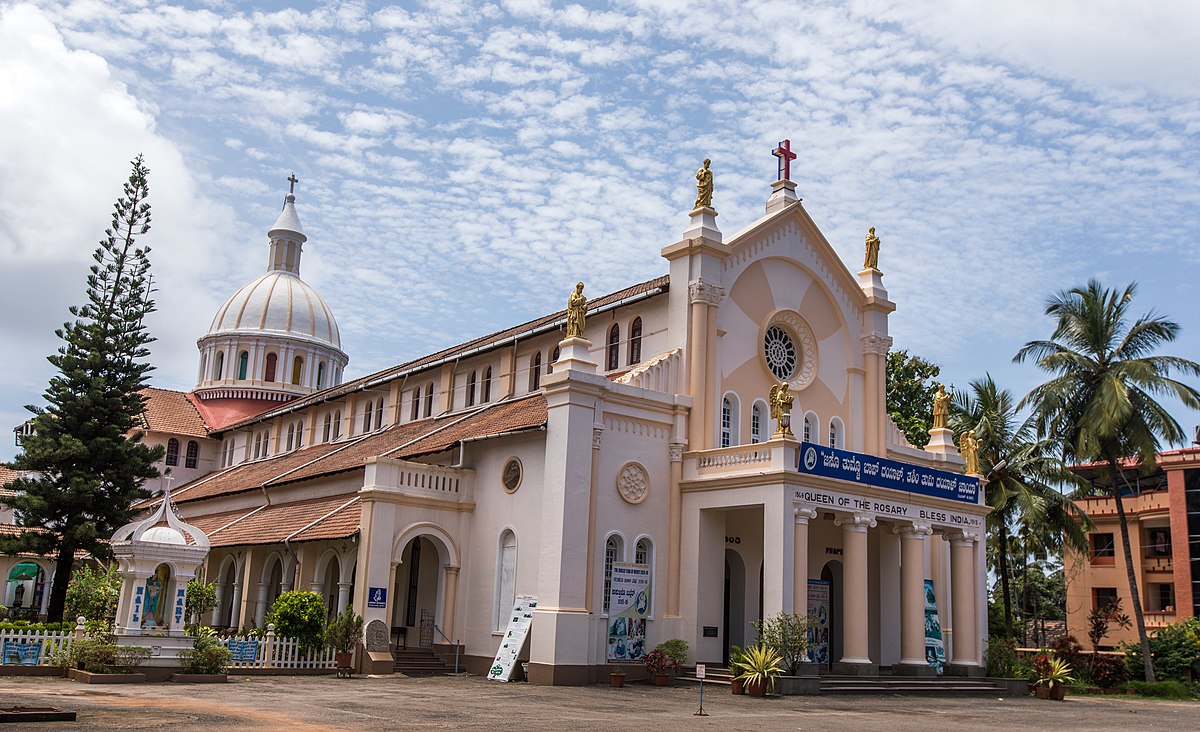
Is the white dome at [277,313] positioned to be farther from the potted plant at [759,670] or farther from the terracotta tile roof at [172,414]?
the potted plant at [759,670]

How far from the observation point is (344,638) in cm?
2506

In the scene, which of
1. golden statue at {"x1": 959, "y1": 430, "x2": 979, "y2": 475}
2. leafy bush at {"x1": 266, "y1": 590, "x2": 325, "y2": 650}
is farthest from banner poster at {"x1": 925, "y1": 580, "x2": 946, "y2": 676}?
leafy bush at {"x1": 266, "y1": 590, "x2": 325, "y2": 650}

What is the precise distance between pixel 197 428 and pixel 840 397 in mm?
34493

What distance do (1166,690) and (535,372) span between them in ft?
66.6

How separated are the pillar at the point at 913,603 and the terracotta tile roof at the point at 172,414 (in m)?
37.1

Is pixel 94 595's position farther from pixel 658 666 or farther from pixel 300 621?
pixel 658 666

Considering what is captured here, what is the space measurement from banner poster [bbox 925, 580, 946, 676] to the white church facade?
0.50 metres

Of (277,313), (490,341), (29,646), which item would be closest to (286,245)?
(277,313)

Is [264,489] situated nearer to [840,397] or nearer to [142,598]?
[142,598]

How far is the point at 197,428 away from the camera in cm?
5369

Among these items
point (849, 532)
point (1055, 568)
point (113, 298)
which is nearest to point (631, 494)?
point (849, 532)

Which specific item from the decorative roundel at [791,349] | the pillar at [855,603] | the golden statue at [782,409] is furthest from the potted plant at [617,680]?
the decorative roundel at [791,349]

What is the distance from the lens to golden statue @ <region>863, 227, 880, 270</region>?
33.0 meters

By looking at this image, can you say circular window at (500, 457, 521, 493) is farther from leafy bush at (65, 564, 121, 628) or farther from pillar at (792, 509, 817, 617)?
leafy bush at (65, 564, 121, 628)
